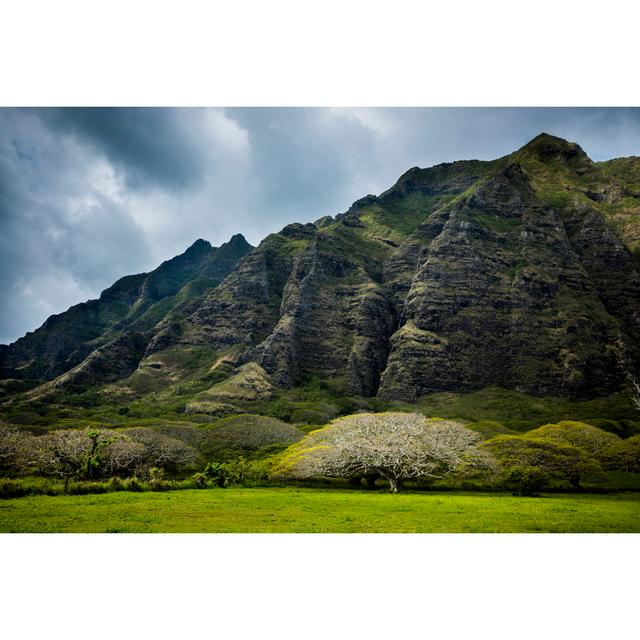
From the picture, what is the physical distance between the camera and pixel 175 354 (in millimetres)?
163375

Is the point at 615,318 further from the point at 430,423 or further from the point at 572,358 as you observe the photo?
the point at 430,423

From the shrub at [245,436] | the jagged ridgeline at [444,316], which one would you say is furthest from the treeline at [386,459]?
the jagged ridgeline at [444,316]

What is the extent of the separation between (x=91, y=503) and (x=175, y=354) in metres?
143

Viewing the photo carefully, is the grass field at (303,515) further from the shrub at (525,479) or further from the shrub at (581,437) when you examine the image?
the shrub at (581,437)

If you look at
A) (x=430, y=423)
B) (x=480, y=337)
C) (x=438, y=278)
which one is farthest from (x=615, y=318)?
(x=430, y=423)

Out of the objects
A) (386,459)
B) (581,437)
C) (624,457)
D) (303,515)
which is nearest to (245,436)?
(386,459)

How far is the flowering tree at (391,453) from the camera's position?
1490 inches

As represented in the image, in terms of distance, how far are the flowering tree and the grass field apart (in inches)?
377

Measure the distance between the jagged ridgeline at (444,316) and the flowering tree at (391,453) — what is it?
247 ft

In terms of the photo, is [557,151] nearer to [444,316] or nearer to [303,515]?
[444,316]

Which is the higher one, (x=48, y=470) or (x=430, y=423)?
(x=430, y=423)

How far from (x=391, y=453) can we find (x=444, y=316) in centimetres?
10984

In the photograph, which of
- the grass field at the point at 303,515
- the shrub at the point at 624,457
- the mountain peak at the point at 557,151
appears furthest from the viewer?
the mountain peak at the point at 557,151
